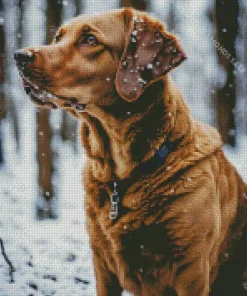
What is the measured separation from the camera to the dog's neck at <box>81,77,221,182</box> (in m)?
2.79

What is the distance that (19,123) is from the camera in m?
6.85

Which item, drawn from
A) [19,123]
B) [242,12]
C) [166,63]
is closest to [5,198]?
[19,123]

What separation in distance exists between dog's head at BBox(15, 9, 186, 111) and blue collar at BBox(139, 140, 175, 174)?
382mm

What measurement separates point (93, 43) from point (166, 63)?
0.48 m

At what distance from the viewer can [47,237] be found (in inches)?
210

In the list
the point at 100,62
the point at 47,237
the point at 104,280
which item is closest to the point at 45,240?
the point at 47,237

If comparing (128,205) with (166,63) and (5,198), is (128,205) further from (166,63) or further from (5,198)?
(5,198)

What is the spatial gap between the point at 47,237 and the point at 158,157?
296 cm

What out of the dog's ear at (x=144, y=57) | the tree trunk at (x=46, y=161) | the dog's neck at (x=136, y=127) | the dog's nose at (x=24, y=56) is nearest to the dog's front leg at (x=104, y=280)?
the dog's neck at (x=136, y=127)

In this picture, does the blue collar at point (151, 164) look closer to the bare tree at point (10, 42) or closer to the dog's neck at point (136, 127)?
the dog's neck at point (136, 127)

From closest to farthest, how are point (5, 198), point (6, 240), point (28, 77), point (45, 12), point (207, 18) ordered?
point (28, 77), point (6, 240), point (45, 12), point (5, 198), point (207, 18)

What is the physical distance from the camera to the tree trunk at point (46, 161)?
18.8ft

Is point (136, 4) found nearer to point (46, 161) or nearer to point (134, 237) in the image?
point (46, 161)

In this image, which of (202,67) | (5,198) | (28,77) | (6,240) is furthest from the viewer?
(202,67)
